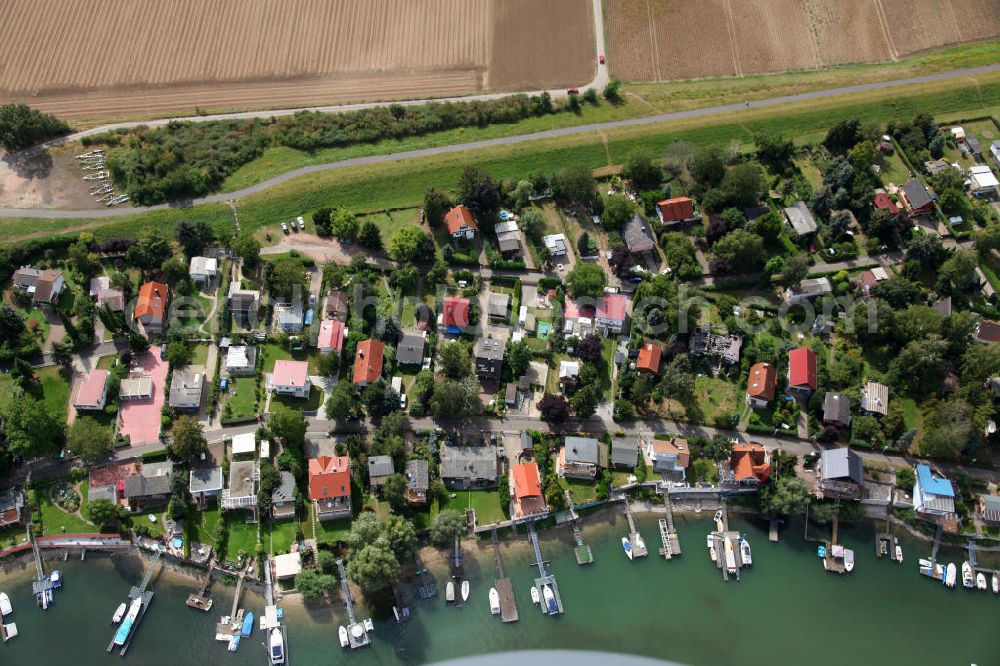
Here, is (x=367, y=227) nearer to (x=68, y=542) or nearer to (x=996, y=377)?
(x=68, y=542)

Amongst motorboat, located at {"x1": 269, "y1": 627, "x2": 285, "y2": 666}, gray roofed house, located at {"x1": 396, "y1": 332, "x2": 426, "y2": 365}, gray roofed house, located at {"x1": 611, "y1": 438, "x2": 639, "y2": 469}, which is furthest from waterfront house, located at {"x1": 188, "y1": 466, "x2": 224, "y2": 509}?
gray roofed house, located at {"x1": 611, "y1": 438, "x2": 639, "y2": 469}

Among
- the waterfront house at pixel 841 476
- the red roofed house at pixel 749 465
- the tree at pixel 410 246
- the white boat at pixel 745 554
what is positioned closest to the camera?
the white boat at pixel 745 554

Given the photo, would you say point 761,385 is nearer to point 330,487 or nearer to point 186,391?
point 330,487

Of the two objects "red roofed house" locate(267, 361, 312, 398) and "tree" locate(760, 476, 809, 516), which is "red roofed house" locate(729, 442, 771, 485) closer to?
"tree" locate(760, 476, 809, 516)

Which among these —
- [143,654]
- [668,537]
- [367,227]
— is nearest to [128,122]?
[367,227]

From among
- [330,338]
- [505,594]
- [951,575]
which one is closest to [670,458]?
[505,594]

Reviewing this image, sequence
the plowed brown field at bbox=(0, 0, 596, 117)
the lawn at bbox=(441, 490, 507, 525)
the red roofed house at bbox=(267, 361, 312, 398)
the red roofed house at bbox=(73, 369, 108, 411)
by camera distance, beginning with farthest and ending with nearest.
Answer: the plowed brown field at bbox=(0, 0, 596, 117)
the red roofed house at bbox=(267, 361, 312, 398)
the red roofed house at bbox=(73, 369, 108, 411)
the lawn at bbox=(441, 490, 507, 525)

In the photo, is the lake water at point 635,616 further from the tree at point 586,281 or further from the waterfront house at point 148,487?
the tree at point 586,281

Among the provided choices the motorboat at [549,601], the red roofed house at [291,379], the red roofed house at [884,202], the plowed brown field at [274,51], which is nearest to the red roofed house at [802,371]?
the red roofed house at [884,202]
